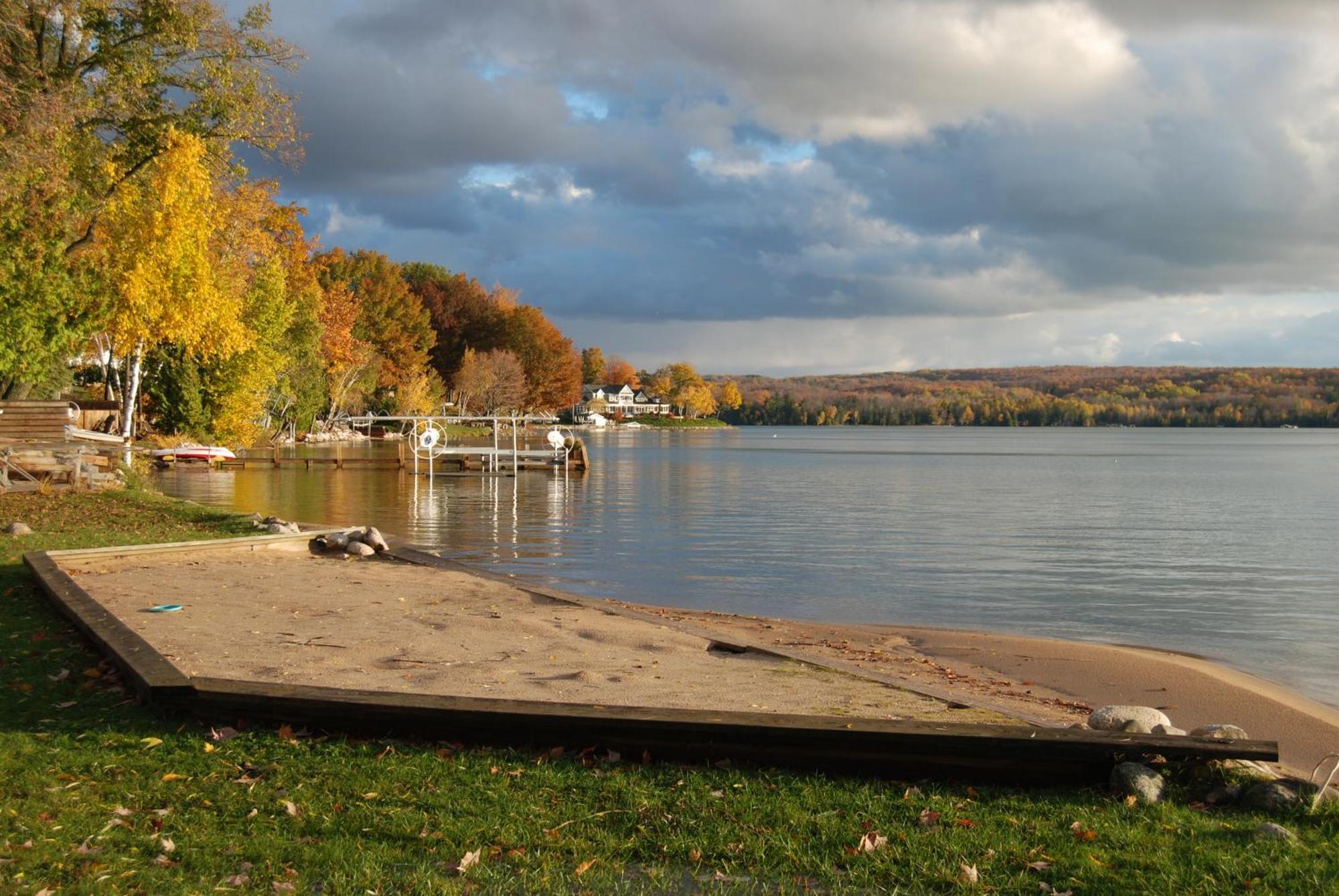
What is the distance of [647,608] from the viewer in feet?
49.4

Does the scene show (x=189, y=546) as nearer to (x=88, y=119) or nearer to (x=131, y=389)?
(x=88, y=119)

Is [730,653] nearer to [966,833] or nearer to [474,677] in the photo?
[474,677]

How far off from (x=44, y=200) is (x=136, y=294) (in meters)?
4.59

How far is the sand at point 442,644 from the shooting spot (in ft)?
26.8

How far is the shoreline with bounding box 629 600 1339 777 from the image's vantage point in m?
9.75

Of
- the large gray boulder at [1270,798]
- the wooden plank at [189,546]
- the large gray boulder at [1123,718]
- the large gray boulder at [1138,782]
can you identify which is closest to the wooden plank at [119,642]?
the wooden plank at [189,546]

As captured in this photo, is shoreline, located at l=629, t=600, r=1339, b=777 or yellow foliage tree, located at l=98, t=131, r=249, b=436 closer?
shoreline, located at l=629, t=600, r=1339, b=777

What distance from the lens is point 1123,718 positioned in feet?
23.0

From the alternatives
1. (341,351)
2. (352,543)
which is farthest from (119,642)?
(341,351)

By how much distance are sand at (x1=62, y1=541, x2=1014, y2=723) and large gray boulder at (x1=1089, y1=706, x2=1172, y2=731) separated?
68cm

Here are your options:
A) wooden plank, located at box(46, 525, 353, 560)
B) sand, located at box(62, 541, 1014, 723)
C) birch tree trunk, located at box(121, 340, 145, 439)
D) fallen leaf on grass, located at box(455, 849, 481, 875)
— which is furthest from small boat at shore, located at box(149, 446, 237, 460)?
fallen leaf on grass, located at box(455, 849, 481, 875)

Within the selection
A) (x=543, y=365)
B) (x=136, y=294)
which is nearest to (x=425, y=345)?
(x=543, y=365)

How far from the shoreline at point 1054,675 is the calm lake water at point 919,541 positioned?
2.98 feet

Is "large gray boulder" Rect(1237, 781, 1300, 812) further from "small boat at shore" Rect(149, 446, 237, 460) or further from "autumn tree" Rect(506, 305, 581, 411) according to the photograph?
"autumn tree" Rect(506, 305, 581, 411)
